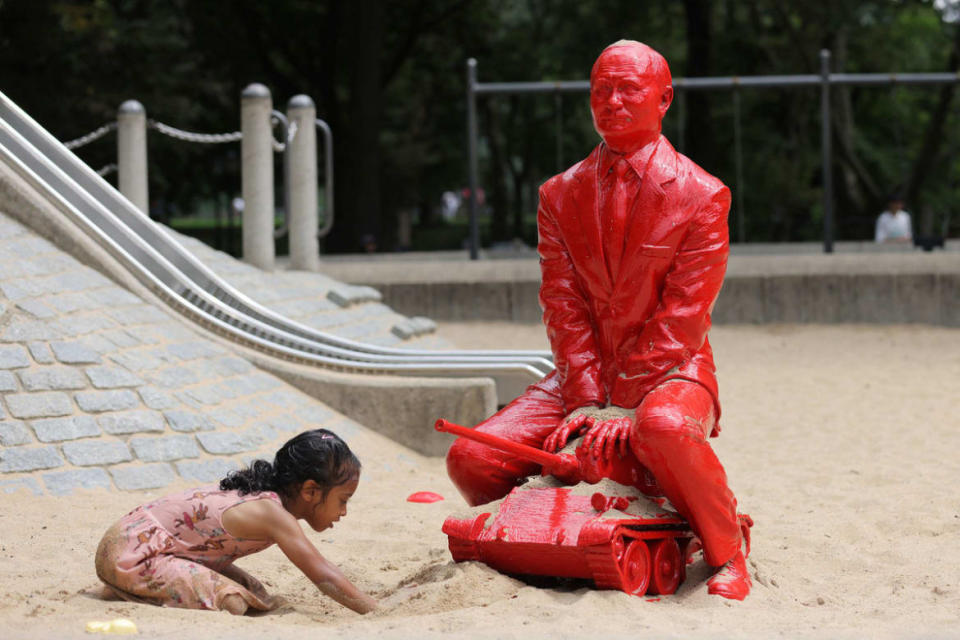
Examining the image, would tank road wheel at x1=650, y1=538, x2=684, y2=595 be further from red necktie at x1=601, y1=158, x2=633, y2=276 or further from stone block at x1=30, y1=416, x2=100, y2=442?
stone block at x1=30, y1=416, x2=100, y2=442

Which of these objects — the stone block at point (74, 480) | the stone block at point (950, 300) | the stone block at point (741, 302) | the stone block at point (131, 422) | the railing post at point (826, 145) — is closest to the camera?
the stone block at point (74, 480)

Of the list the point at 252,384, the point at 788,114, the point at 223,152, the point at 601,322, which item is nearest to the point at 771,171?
the point at 788,114

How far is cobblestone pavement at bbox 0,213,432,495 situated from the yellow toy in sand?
96.8 inches

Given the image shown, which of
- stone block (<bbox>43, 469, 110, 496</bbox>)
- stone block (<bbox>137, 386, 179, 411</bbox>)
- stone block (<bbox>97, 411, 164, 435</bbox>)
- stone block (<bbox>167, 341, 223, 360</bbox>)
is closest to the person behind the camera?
stone block (<bbox>43, 469, 110, 496</bbox>)

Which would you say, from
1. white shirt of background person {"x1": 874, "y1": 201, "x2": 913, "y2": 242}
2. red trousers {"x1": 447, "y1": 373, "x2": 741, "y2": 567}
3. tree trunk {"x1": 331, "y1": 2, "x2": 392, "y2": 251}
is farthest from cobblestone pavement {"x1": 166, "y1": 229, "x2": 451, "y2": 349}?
tree trunk {"x1": 331, "y1": 2, "x2": 392, "y2": 251}

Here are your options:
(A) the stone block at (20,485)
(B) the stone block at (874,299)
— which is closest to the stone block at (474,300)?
(B) the stone block at (874,299)

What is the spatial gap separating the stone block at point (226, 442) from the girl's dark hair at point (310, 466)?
8.27ft

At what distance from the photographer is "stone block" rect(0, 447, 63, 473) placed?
609 centimetres

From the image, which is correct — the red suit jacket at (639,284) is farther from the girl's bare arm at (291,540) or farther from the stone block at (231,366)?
the stone block at (231,366)

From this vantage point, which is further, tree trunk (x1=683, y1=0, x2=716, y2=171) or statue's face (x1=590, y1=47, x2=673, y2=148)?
tree trunk (x1=683, y1=0, x2=716, y2=171)

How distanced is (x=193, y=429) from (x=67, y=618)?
2857 millimetres

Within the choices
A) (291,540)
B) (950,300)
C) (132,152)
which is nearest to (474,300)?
(132,152)

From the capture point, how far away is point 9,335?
6691mm

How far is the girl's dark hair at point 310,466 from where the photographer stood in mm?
4176
